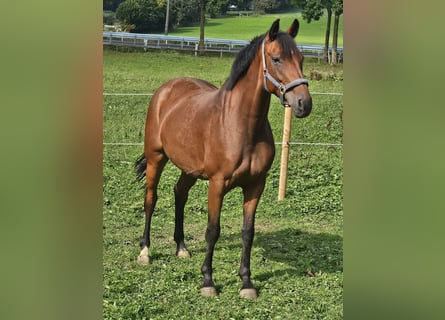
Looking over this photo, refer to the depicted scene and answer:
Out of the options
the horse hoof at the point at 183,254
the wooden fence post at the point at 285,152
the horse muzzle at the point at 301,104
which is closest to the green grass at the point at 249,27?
the horse muzzle at the point at 301,104

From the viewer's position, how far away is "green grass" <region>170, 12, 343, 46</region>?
365 cm

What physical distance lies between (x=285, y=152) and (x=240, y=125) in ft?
7.40

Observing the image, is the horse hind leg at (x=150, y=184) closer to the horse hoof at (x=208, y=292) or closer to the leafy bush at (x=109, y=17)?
the horse hoof at (x=208, y=292)

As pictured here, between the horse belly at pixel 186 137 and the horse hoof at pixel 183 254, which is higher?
the horse belly at pixel 186 137

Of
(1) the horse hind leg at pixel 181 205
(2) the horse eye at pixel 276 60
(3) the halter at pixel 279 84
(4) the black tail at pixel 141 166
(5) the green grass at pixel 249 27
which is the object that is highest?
(5) the green grass at pixel 249 27

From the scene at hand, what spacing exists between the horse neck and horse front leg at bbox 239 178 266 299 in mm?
425

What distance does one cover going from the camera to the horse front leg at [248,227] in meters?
3.47

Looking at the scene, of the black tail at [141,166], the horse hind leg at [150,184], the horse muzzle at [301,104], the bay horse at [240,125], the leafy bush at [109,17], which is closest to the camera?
the horse muzzle at [301,104]

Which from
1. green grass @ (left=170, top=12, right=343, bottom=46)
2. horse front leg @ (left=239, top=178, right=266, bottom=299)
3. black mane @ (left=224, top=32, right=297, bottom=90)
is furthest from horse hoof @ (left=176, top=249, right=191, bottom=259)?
green grass @ (left=170, top=12, right=343, bottom=46)

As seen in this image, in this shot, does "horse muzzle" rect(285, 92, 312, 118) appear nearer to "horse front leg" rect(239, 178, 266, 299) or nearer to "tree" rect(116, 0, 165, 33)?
"horse front leg" rect(239, 178, 266, 299)

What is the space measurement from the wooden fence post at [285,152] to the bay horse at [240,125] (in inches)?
65.9
